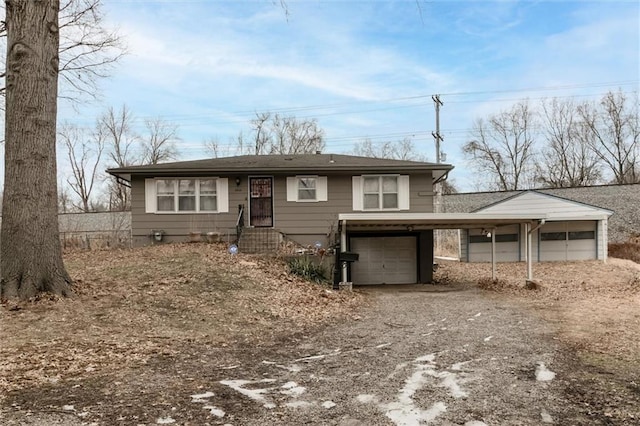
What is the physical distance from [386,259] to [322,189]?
11.5 feet

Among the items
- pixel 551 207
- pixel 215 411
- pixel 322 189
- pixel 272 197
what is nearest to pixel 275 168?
pixel 272 197

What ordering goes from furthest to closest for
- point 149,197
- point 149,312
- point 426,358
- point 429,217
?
point 149,197, point 429,217, point 149,312, point 426,358

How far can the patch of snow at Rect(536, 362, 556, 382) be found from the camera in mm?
4807

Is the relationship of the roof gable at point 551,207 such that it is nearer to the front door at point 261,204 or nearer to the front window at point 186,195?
the front door at point 261,204

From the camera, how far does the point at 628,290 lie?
40.8 ft

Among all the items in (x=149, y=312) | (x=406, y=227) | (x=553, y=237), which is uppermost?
(x=406, y=227)

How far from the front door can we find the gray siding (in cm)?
19

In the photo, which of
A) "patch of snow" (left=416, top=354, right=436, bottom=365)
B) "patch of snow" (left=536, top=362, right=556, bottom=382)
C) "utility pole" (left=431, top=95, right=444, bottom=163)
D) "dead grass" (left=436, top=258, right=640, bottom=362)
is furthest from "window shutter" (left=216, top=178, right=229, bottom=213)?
"utility pole" (left=431, top=95, right=444, bottom=163)

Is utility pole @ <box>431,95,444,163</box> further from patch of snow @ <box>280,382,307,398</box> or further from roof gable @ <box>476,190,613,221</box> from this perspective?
patch of snow @ <box>280,382,307,398</box>

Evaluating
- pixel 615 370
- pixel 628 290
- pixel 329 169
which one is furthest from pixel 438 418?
pixel 329 169

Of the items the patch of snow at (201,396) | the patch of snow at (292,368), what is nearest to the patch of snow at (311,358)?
the patch of snow at (292,368)

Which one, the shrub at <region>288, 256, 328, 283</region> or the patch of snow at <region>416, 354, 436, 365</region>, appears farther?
the shrub at <region>288, 256, 328, 283</region>

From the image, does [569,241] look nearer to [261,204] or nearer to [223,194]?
[261,204]

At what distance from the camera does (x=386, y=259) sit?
17.6 metres
